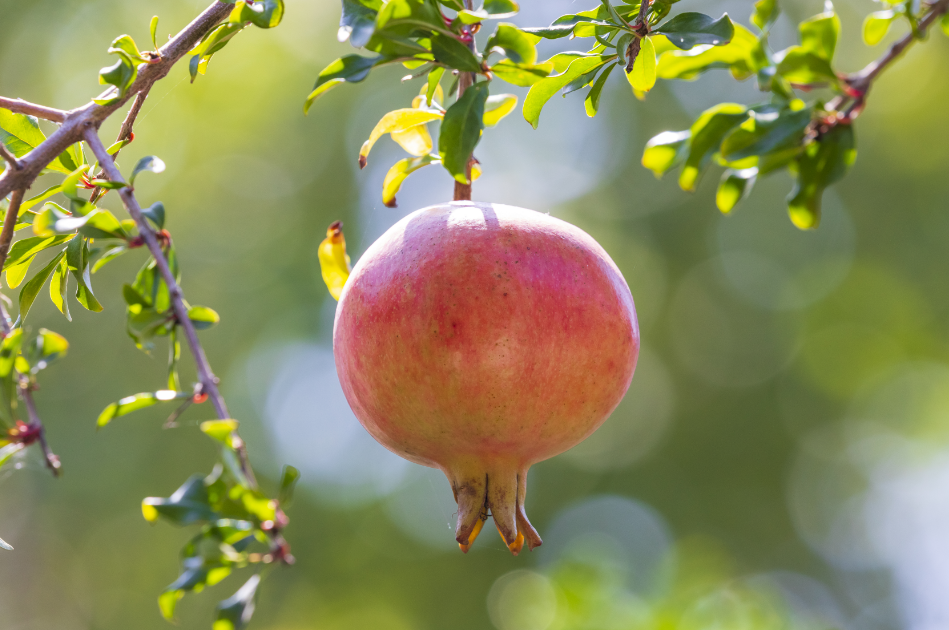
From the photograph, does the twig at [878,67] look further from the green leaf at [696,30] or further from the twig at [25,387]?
the twig at [25,387]

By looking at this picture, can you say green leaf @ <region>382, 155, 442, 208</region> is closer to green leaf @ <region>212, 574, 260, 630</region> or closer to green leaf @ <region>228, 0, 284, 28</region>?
green leaf @ <region>228, 0, 284, 28</region>

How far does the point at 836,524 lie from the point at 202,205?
7397mm

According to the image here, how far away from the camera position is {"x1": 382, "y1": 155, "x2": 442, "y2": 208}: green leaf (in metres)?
1.17

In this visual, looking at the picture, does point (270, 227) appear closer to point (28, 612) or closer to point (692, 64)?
point (28, 612)

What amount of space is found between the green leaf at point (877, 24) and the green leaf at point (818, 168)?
121mm

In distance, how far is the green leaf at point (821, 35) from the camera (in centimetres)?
74

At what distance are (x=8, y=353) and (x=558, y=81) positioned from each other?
67 centimetres

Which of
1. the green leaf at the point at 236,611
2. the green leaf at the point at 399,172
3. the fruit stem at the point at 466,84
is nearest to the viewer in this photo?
the green leaf at the point at 236,611

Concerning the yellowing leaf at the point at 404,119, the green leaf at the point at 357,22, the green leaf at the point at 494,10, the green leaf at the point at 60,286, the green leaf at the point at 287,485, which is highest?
the green leaf at the point at 357,22

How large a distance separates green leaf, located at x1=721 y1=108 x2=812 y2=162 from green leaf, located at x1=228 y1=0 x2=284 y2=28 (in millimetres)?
509

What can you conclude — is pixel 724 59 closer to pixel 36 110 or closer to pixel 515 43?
pixel 515 43

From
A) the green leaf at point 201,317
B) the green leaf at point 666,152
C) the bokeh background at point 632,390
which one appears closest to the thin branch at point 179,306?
the green leaf at point 201,317

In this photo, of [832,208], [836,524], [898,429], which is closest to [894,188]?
[832,208]

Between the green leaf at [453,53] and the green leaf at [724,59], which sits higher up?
the green leaf at [453,53]
